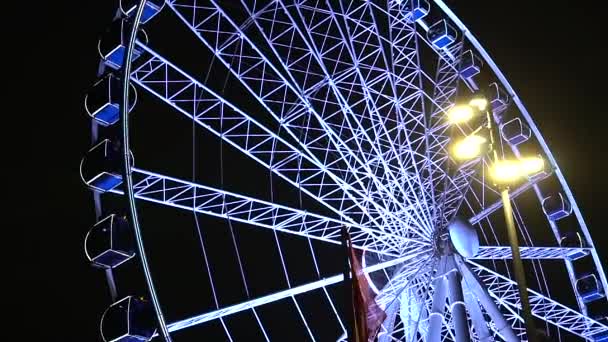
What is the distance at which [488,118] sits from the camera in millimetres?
11523

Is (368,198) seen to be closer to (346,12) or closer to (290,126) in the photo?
(290,126)

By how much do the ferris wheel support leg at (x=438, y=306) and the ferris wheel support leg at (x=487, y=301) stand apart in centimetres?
47

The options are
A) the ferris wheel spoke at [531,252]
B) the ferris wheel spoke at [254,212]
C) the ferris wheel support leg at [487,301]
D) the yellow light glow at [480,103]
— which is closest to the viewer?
the yellow light glow at [480,103]

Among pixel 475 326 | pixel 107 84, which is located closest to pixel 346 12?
pixel 107 84

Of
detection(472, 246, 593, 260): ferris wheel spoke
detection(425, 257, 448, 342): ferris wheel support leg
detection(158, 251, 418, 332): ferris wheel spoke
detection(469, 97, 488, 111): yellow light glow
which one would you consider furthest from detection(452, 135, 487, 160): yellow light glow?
detection(472, 246, 593, 260): ferris wheel spoke

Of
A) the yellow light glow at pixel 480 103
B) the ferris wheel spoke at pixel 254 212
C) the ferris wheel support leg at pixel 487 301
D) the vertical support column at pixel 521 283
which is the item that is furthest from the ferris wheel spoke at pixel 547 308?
the vertical support column at pixel 521 283

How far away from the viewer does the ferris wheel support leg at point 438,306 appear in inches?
638

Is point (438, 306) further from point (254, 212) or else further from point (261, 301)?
point (254, 212)

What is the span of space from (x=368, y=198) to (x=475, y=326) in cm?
356

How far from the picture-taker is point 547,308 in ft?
69.6

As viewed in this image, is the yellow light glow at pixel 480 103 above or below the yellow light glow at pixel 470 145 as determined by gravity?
above

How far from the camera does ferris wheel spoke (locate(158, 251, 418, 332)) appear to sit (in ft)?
48.8

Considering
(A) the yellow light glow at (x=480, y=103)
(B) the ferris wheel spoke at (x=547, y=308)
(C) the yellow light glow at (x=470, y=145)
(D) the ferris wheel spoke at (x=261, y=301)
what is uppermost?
(A) the yellow light glow at (x=480, y=103)

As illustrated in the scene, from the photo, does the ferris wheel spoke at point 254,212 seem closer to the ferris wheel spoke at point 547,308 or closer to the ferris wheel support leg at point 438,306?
the ferris wheel support leg at point 438,306
